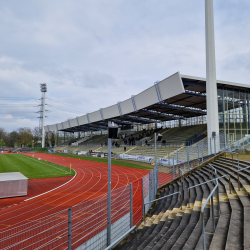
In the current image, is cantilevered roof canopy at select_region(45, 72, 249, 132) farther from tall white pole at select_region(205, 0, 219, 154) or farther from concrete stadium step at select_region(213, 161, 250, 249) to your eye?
concrete stadium step at select_region(213, 161, 250, 249)

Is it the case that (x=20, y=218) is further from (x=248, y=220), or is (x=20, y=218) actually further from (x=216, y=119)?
(x=216, y=119)

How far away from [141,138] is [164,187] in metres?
36.0

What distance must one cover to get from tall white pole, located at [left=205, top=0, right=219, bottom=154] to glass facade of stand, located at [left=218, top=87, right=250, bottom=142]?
1496 mm

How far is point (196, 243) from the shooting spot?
17.2 ft

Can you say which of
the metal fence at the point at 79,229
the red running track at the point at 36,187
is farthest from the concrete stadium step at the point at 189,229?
the red running track at the point at 36,187

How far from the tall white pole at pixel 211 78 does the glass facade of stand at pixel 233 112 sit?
1.50 metres

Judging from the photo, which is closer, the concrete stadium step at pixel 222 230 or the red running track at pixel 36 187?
the concrete stadium step at pixel 222 230

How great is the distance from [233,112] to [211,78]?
5602mm

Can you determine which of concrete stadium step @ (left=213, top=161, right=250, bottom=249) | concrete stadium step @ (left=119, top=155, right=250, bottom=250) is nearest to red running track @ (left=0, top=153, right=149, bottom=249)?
concrete stadium step @ (left=119, top=155, right=250, bottom=250)

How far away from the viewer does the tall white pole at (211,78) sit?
23141mm

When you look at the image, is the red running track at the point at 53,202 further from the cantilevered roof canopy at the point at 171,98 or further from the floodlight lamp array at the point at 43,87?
the floodlight lamp array at the point at 43,87

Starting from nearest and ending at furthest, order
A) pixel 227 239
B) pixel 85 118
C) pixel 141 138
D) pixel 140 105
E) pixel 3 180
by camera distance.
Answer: pixel 227 239 < pixel 3 180 < pixel 140 105 < pixel 141 138 < pixel 85 118

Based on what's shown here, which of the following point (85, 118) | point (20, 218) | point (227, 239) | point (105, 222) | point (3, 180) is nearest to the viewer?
point (227, 239)

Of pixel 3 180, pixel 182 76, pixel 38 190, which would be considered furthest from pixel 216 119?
pixel 3 180
